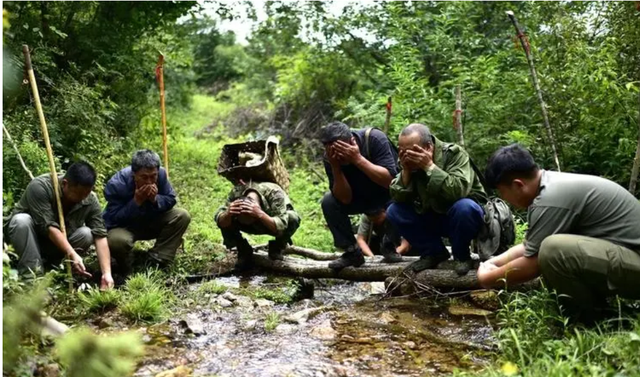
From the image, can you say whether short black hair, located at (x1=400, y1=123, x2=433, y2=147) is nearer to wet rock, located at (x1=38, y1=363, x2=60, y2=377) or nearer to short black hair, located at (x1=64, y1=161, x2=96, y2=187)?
short black hair, located at (x1=64, y1=161, x2=96, y2=187)

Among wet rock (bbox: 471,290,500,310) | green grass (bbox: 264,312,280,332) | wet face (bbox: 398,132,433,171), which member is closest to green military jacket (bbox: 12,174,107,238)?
green grass (bbox: 264,312,280,332)

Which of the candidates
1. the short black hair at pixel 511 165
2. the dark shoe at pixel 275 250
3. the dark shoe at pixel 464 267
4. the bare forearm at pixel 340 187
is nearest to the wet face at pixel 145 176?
the dark shoe at pixel 275 250

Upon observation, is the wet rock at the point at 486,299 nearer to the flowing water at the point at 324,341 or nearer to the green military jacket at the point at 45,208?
the flowing water at the point at 324,341

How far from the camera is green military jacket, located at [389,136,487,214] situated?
4625 millimetres

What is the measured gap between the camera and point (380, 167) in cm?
526

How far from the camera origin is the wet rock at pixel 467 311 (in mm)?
4680

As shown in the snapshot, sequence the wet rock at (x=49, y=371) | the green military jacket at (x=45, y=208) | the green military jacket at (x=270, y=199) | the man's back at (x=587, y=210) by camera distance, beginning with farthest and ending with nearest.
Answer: the green military jacket at (x=270, y=199)
the green military jacket at (x=45, y=208)
the man's back at (x=587, y=210)
the wet rock at (x=49, y=371)

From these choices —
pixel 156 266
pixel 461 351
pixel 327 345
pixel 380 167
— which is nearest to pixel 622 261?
pixel 461 351

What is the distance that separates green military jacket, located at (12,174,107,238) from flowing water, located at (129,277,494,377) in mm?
1373

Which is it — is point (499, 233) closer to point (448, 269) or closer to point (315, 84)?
point (448, 269)

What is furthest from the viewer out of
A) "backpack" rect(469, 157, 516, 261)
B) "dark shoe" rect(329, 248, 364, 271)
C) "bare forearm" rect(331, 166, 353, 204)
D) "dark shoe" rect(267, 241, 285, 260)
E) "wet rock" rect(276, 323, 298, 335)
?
"dark shoe" rect(267, 241, 285, 260)

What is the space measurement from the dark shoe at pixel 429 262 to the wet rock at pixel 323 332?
45.1 inches

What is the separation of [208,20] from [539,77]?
19.2 metres

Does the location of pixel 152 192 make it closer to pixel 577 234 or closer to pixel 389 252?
pixel 389 252
